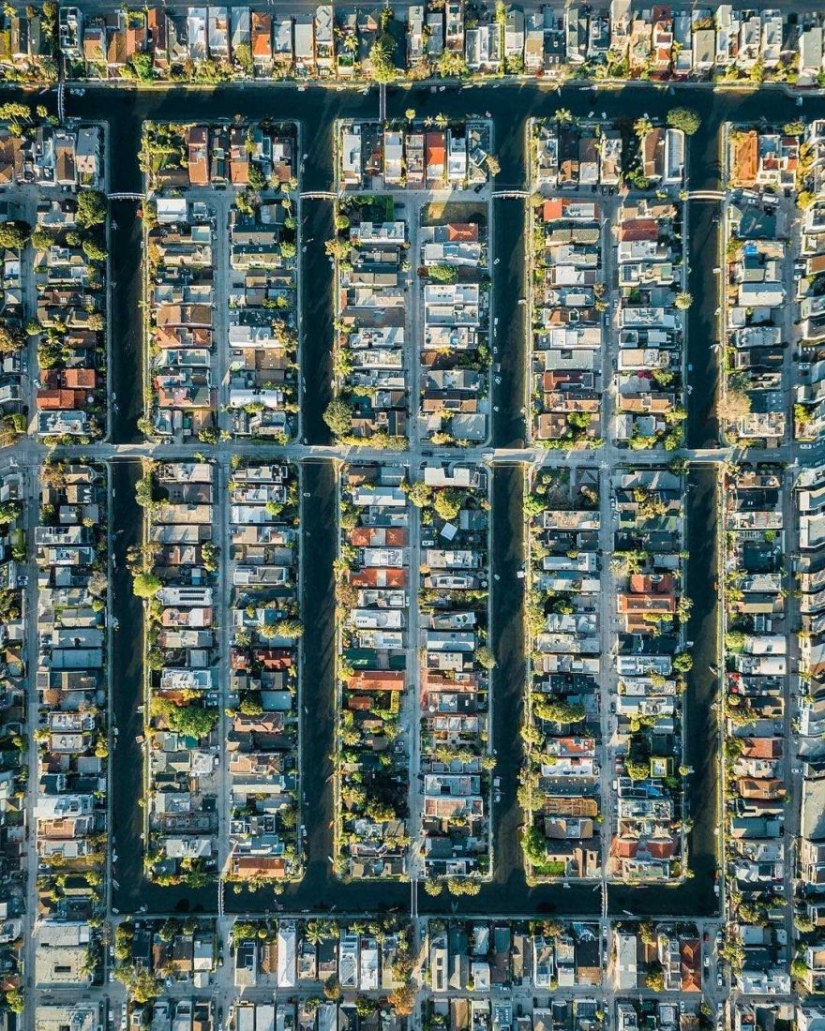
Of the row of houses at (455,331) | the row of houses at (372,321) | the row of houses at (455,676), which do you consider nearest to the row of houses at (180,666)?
the row of houses at (372,321)

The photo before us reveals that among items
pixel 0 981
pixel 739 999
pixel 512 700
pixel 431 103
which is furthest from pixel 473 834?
pixel 431 103

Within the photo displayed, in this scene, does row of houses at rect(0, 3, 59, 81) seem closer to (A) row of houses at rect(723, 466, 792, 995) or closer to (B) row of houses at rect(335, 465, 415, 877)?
(B) row of houses at rect(335, 465, 415, 877)

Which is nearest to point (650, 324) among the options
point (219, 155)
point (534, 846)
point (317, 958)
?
point (219, 155)

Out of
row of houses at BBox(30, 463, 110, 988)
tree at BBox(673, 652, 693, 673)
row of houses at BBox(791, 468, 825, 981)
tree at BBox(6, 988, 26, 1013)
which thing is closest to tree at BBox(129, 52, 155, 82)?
row of houses at BBox(30, 463, 110, 988)

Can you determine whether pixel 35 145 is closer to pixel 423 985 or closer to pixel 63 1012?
pixel 63 1012

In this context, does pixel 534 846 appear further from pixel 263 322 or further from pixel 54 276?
pixel 54 276

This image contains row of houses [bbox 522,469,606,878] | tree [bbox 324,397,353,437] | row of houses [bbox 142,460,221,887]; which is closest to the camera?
tree [bbox 324,397,353,437]

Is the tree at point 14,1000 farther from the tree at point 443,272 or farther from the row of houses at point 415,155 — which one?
the row of houses at point 415,155
